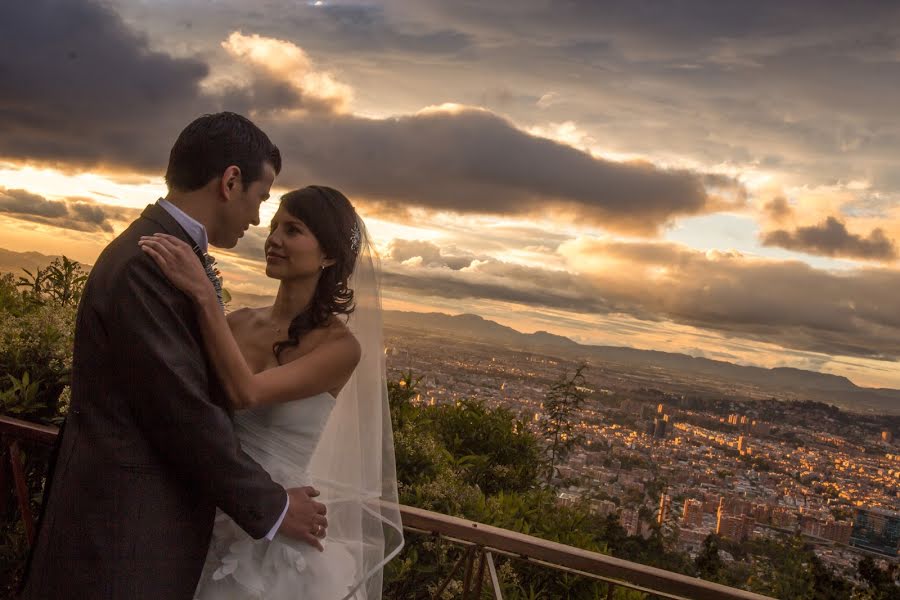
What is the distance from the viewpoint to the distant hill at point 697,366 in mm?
9133

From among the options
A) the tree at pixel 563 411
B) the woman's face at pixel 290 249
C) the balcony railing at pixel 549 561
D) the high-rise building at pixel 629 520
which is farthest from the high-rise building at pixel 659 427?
the woman's face at pixel 290 249

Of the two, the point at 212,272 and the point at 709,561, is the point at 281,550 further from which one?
the point at 709,561

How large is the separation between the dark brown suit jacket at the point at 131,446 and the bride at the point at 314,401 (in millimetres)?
122

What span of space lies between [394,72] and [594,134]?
3645 millimetres

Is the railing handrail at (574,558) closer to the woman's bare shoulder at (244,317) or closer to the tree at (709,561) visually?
the woman's bare shoulder at (244,317)

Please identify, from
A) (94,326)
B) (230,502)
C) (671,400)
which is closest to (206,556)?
(230,502)

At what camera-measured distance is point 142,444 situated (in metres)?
1.58

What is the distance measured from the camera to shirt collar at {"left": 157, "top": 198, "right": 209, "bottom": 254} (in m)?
1.67

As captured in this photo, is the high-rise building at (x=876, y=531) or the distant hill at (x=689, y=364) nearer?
the high-rise building at (x=876, y=531)

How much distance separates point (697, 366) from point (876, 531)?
6.11m

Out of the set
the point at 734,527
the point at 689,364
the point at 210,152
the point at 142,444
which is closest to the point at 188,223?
the point at 210,152

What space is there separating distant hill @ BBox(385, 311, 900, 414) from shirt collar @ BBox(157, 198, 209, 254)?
535 cm

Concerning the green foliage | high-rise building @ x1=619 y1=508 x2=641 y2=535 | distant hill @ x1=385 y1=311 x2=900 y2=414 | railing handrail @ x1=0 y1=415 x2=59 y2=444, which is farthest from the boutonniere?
distant hill @ x1=385 y1=311 x2=900 y2=414

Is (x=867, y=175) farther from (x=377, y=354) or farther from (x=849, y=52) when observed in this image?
(x=377, y=354)
